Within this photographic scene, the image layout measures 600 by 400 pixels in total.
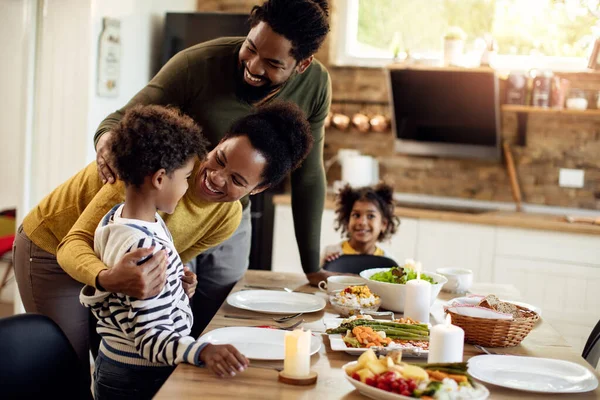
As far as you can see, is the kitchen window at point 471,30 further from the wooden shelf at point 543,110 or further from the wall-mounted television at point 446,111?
the wooden shelf at point 543,110

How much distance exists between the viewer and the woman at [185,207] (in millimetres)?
1897

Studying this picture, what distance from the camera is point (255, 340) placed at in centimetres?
172

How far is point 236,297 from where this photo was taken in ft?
7.08

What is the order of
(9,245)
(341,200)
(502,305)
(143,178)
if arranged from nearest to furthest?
1. (143,178)
2. (502,305)
3. (341,200)
4. (9,245)

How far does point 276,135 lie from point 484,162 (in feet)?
9.92

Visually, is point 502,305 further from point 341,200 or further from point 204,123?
point 341,200

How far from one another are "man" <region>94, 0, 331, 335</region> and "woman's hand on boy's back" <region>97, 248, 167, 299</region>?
0.31 meters

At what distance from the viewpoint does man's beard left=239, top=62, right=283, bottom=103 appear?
7.20 feet

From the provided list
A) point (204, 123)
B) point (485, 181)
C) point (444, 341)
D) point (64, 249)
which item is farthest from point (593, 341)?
point (485, 181)

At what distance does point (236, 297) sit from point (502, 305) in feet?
2.38

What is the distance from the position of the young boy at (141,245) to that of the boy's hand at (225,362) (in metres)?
0.09

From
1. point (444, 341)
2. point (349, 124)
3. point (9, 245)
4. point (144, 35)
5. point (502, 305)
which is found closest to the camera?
point (444, 341)

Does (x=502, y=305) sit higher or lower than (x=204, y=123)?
lower

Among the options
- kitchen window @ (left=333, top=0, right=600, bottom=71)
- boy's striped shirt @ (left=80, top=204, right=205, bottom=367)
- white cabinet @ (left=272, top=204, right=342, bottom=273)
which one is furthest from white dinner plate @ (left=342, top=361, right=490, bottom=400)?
kitchen window @ (left=333, top=0, right=600, bottom=71)
